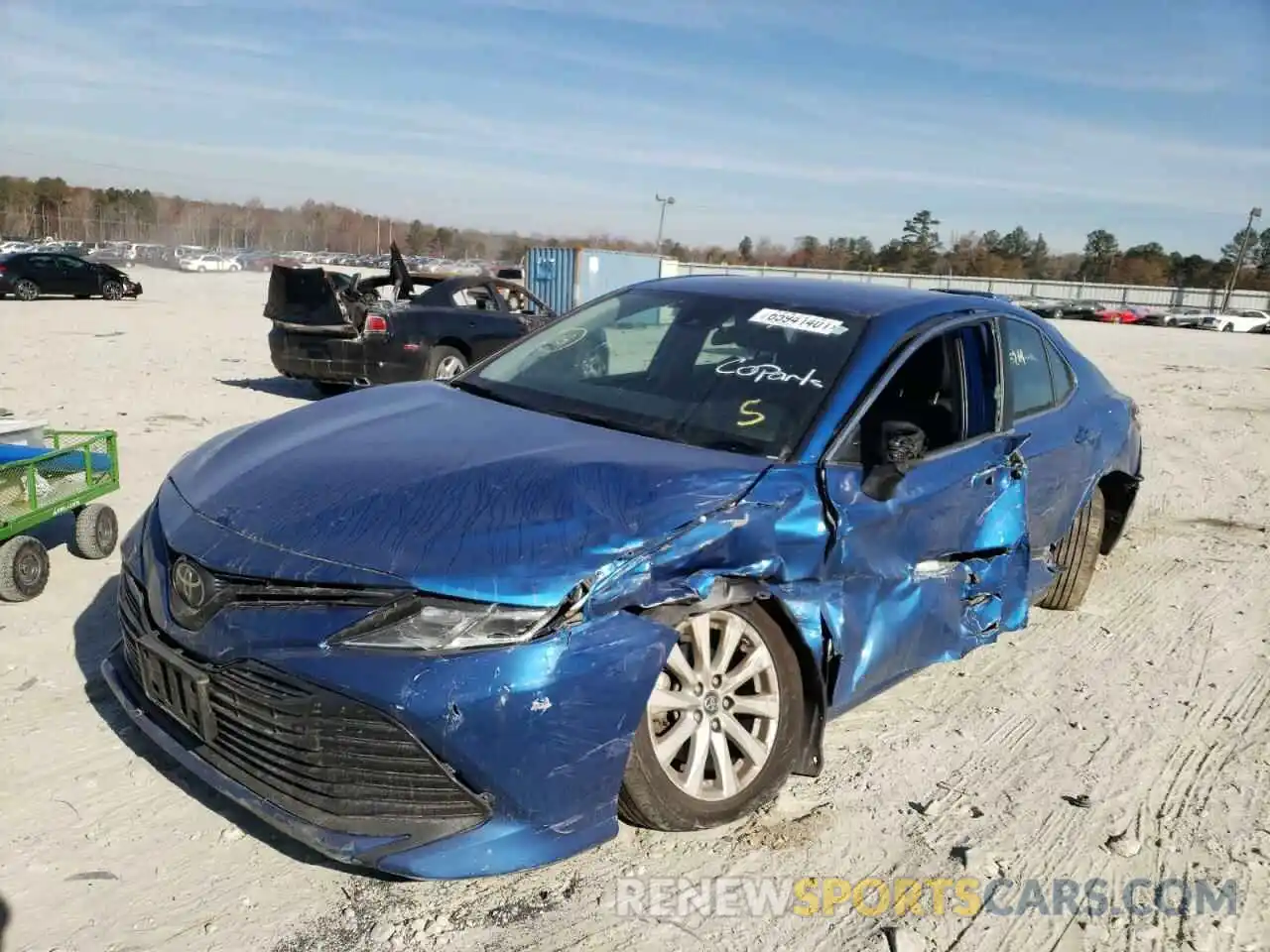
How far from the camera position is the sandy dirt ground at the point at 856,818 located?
2.54 metres

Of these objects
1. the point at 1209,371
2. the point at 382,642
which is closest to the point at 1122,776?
the point at 382,642

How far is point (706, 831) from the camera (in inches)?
117

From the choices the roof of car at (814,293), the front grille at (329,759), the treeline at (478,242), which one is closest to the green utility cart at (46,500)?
the front grille at (329,759)

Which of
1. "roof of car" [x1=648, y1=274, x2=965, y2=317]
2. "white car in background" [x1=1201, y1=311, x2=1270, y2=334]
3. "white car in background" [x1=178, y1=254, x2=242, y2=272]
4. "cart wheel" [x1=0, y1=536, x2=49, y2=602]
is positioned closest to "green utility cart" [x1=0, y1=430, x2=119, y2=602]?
"cart wheel" [x1=0, y1=536, x2=49, y2=602]

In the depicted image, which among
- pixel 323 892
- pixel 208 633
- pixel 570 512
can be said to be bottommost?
pixel 323 892

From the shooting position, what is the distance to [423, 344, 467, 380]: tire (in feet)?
34.5

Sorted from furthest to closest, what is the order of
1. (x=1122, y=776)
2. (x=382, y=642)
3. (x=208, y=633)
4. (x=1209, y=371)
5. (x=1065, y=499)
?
(x=1209, y=371) < (x=1065, y=499) < (x=1122, y=776) < (x=208, y=633) < (x=382, y=642)

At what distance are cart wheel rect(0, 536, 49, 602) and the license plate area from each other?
6.19ft

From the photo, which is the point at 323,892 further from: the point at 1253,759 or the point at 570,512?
the point at 1253,759

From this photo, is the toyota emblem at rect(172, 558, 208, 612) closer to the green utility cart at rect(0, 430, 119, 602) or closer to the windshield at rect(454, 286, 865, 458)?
the windshield at rect(454, 286, 865, 458)

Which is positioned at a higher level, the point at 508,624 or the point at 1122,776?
the point at 508,624

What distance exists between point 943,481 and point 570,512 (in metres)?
1.51

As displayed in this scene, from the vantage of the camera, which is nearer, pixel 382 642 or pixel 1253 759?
pixel 382 642

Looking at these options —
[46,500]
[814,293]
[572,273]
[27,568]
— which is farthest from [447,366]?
[572,273]
